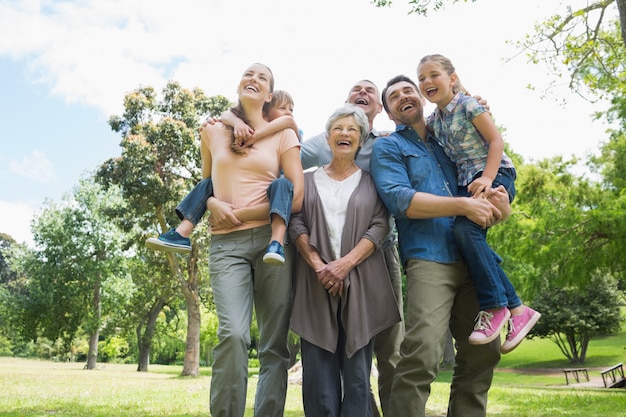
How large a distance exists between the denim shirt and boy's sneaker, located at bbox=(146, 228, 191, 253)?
139cm

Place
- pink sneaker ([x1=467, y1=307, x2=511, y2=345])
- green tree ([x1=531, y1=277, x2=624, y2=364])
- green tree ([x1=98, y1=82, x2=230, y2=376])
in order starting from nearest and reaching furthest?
pink sneaker ([x1=467, y1=307, x2=511, y2=345]) < green tree ([x1=98, y1=82, x2=230, y2=376]) < green tree ([x1=531, y1=277, x2=624, y2=364])

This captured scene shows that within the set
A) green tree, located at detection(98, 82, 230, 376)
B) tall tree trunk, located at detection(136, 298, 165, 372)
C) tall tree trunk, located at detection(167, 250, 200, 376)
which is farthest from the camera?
tall tree trunk, located at detection(136, 298, 165, 372)

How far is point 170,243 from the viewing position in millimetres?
3629

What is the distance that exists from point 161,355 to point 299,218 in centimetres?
5453

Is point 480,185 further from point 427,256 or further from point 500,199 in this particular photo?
point 427,256

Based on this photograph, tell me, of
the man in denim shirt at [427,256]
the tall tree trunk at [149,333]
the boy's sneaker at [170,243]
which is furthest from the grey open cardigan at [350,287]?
the tall tree trunk at [149,333]

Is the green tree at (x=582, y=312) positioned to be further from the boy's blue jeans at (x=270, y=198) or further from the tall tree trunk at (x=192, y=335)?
the boy's blue jeans at (x=270, y=198)

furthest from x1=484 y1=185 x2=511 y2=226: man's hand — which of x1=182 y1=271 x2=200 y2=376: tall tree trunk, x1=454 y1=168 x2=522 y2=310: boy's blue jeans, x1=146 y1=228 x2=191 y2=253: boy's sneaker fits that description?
x1=182 y1=271 x2=200 y2=376: tall tree trunk

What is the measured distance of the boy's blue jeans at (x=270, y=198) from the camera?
3330 millimetres

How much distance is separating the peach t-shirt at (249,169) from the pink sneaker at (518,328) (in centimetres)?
168

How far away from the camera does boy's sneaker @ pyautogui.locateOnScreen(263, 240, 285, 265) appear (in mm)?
3166

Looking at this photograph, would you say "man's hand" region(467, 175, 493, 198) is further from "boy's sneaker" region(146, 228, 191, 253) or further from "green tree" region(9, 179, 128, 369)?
"green tree" region(9, 179, 128, 369)

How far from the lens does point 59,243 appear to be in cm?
3108

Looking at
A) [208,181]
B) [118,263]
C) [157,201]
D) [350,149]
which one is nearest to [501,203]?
[350,149]
